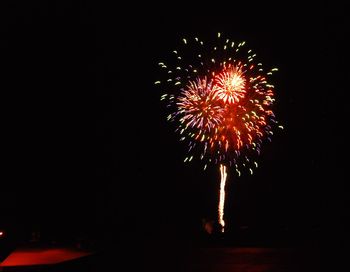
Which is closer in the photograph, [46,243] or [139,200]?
[46,243]

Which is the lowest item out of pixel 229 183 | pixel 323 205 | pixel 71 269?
pixel 71 269

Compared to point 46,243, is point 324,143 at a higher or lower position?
higher

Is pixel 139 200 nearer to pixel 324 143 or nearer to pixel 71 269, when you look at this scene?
pixel 324 143

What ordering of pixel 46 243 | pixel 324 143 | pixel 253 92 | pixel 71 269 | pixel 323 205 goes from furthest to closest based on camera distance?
pixel 324 143 → pixel 323 205 → pixel 253 92 → pixel 46 243 → pixel 71 269

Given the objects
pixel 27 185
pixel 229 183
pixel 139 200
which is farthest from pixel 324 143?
pixel 27 185

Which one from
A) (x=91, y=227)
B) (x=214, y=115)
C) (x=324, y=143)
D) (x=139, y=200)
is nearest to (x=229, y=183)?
(x=139, y=200)

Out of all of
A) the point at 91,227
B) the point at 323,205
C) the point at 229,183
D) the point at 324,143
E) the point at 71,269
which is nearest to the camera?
the point at 71,269
